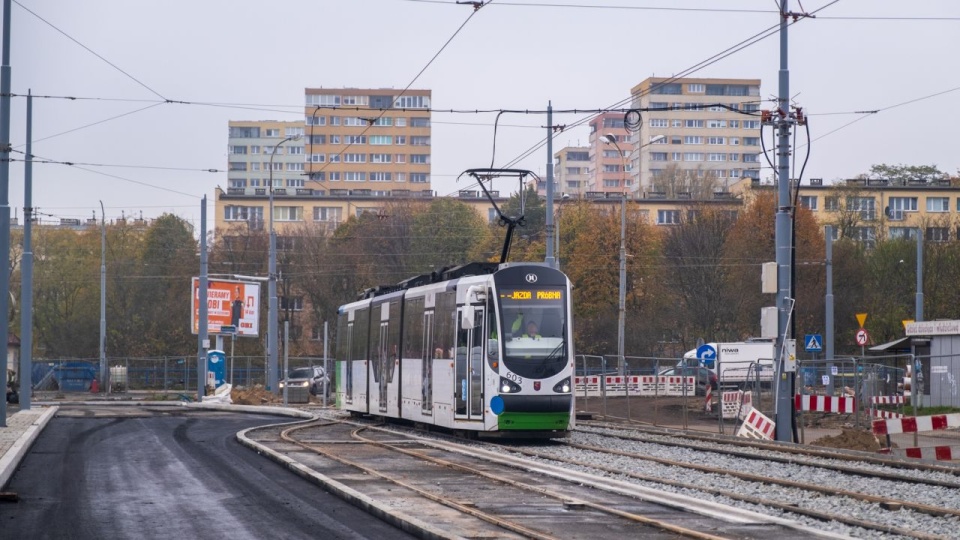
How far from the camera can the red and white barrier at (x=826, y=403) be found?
81.5 ft

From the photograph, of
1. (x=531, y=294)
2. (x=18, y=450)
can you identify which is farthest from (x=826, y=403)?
(x=18, y=450)

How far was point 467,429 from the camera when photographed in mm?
23844

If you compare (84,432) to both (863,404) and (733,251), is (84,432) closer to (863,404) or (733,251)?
(863,404)

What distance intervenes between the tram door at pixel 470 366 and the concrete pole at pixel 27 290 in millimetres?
14769

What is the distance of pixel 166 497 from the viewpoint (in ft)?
47.1

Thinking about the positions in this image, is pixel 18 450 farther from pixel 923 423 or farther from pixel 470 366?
pixel 923 423

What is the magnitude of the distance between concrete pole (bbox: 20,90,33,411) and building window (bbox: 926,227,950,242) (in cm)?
4744

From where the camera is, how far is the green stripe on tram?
2269 centimetres

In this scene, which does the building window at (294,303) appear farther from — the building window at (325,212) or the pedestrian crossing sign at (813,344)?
the pedestrian crossing sign at (813,344)

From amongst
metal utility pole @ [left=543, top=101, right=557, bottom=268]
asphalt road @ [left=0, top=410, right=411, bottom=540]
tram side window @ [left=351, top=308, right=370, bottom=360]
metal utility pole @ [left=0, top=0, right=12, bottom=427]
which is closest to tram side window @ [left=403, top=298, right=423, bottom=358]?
tram side window @ [left=351, top=308, right=370, bottom=360]

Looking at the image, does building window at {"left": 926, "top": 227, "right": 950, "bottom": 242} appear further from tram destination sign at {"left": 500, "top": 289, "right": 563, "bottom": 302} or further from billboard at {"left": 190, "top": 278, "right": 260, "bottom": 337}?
tram destination sign at {"left": 500, "top": 289, "right": 563, "bottom": 302}

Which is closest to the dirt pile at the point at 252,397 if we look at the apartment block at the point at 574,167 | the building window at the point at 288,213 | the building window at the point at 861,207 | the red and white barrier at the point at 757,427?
the red and white barrier at the point at 757,427

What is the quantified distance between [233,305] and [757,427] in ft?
115

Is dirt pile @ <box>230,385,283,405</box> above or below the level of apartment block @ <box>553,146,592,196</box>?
below
